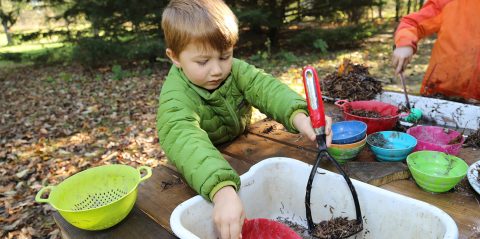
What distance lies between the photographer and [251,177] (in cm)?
123

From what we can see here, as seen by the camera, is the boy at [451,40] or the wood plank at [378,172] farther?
the boy at [451,40]

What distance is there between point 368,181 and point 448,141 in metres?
0.49

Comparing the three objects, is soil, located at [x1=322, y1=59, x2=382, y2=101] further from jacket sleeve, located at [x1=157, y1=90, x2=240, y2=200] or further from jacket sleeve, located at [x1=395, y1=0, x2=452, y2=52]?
jacket sleeve, located at [x1=157, y1=90, x2=240, y2=200]

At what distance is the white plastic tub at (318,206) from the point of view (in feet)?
3.18

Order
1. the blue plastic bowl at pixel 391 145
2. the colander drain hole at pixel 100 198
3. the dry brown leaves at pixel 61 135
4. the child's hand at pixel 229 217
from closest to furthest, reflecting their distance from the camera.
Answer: the child's hand at pixel 229 217 < the colander drain hole at pixel 100 198 < the blue plastic bowl at pixel 391 145 < the dry brown leaves at pixel 61 135

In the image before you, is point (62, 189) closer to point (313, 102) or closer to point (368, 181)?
point (313, 102)

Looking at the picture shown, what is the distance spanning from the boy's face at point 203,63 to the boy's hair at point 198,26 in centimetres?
2

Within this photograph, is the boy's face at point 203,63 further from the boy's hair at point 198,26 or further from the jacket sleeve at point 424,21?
the jacket sleeve at point 424,21

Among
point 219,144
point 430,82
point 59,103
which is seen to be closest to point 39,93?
point 59,103

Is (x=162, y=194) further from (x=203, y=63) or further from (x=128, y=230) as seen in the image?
(x=203, y=63)

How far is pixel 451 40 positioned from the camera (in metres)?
2.31

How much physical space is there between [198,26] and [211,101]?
36cm

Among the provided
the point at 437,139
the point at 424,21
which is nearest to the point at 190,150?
the point at 437,139

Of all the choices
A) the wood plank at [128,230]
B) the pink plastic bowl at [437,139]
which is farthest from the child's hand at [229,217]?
the pink plastic bowl at [437,139]
